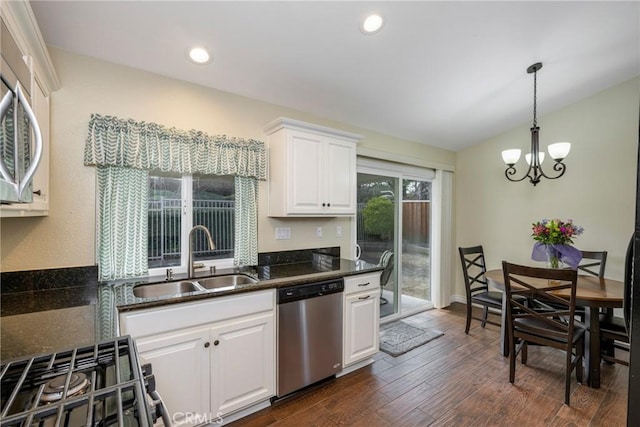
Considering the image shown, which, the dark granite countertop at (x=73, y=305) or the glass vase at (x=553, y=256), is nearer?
the dark granite countertop at (x=73, y=305)

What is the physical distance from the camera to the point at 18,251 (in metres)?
1.72

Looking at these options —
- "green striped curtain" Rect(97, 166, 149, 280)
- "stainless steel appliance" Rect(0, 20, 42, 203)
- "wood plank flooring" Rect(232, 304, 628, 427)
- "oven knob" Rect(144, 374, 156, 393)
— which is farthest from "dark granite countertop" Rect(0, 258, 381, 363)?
"wood plank flooring" Rect(232, 304, 628, 427)

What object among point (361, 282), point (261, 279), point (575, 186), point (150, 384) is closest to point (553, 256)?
point (575, 186)

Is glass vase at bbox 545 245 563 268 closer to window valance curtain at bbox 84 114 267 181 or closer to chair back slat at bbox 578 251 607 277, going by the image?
chair back slat at bbox 578 251 607 277

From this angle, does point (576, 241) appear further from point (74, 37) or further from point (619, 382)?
point (74, 37)

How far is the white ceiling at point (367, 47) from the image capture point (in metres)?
1.72

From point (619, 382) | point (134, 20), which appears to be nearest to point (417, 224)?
point (619, 382)

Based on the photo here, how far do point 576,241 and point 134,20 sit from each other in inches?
184

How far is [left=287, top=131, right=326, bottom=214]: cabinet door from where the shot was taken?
97.6 inches

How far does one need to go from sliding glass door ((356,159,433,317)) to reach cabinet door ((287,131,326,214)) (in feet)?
3.11

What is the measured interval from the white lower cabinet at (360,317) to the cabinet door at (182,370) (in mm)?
1125

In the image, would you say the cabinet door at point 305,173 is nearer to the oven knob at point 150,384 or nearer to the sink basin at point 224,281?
the sink basin at point 224,281

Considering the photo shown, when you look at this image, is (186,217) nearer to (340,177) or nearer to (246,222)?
(246,222)

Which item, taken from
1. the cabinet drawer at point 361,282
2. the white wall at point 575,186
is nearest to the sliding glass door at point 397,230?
the white wall at point 575,186
